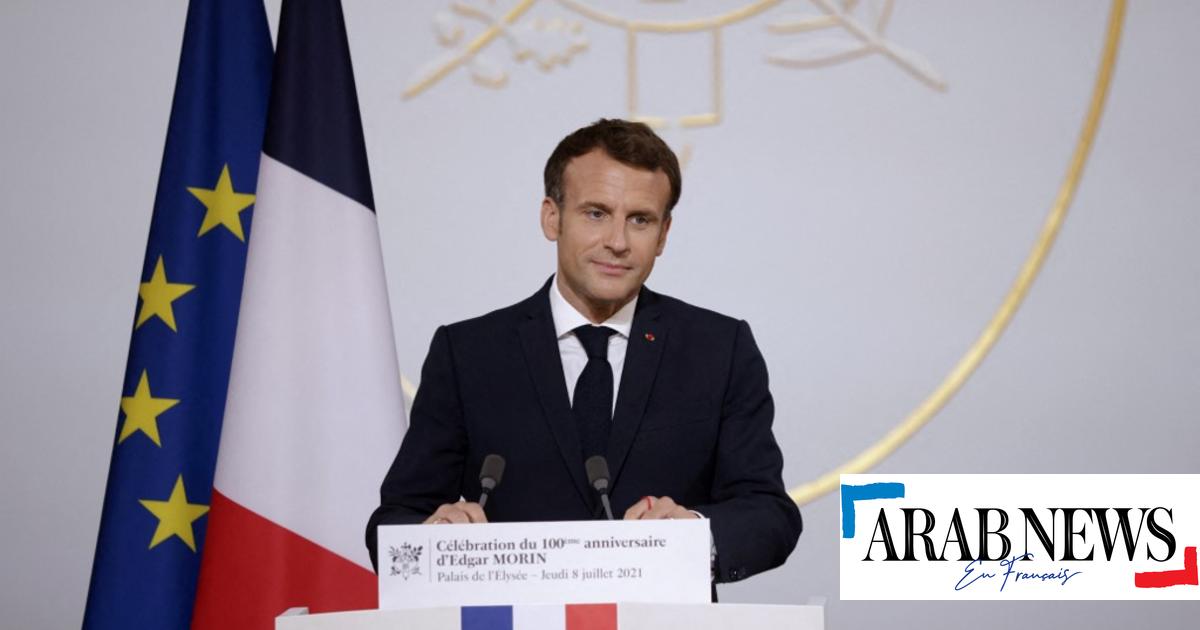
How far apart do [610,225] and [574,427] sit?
1.19 feet

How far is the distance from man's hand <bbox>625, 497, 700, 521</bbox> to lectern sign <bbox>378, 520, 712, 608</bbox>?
13 centimetres

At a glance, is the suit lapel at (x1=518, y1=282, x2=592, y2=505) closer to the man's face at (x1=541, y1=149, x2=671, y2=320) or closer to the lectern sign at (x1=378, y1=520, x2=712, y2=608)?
the man's face at (x1=541, y1=149, x2=671, y2=320)

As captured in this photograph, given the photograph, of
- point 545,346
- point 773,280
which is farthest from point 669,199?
point 773,280

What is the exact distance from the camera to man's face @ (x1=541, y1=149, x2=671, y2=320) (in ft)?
7.99

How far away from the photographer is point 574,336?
255 cm

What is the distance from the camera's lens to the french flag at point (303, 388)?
120 inches

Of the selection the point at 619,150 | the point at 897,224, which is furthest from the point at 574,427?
the point at 897,224

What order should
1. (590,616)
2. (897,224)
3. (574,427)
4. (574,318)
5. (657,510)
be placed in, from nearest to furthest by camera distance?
1. (590,616)
2. (657,510)
3. (574,427)
4. (574,318)
5. (897,224)

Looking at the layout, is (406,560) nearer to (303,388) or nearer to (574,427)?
(574,427)

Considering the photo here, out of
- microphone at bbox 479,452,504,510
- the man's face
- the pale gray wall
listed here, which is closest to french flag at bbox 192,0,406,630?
the pale gray wall

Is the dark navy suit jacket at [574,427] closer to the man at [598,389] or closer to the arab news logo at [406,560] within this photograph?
the man at [598,389]

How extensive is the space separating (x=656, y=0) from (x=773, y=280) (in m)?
0.84

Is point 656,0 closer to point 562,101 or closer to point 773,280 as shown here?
point 562,101

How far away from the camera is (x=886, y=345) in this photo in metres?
3.74
